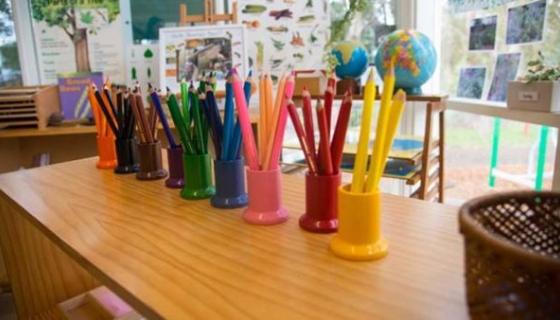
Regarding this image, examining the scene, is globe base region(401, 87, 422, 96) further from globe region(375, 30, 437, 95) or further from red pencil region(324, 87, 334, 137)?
red pencil region(324, 87, 334, 137)

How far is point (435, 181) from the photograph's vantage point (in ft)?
5.38

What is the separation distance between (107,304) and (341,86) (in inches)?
A: 43.3

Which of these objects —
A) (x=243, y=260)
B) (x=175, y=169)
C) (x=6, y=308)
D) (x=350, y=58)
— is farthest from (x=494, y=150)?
(x=6, y=308)

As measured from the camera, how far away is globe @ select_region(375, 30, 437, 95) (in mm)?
1433

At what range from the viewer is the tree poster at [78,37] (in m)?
1.69

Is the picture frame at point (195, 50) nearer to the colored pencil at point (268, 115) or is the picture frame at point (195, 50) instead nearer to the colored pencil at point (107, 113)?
the colored pencil at point (107, 113)

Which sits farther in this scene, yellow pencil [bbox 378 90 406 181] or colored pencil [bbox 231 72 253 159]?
colored pencil [bbox 231 72 253 159]

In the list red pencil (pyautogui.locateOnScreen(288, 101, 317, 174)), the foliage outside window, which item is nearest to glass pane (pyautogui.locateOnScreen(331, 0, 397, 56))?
the foliage outside window

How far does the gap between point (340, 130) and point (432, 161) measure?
1.16 metres

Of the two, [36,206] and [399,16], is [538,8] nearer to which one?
[399,16]

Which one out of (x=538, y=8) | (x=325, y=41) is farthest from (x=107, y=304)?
(x=538, y=8)

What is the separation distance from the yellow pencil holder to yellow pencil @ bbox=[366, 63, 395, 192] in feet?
0.05

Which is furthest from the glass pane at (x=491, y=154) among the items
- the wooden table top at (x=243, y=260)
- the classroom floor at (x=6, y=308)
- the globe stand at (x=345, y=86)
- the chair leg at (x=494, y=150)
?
the classroom floor at (x=6, y=308)

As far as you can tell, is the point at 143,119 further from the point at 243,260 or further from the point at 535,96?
the point at 535,96
